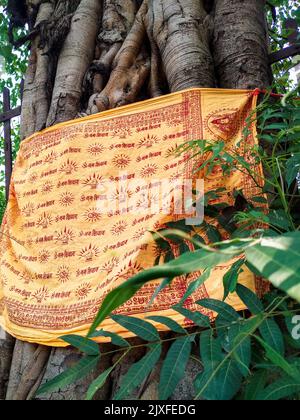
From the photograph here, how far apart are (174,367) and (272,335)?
7.6 inches

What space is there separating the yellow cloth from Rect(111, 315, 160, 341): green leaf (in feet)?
1.68

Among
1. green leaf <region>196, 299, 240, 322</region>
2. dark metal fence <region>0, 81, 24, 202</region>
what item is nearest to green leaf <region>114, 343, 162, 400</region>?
green leaf <region>196, 299, 240, 322</region>

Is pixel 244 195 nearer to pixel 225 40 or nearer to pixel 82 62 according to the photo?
pixel 225 40

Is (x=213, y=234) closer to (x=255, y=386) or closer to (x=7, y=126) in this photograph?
(x=255, y=386)

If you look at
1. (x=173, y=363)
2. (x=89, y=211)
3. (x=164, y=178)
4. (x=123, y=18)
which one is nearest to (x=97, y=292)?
(x=89, y=211)

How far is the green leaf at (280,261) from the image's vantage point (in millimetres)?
397

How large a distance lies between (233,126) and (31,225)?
91 cm

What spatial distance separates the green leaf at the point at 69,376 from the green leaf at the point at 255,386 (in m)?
0.31

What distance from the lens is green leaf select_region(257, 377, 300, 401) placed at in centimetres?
77

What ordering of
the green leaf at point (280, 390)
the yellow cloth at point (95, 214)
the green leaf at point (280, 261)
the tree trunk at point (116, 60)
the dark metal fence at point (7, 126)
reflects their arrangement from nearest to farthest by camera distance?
the green leaf at point (280, 261) → the green leaf at point (280, 390) → the yellow cloth at point (95, 214) → the tree trunk at point (116, 60) → the dark metal fence at point (7, 126)

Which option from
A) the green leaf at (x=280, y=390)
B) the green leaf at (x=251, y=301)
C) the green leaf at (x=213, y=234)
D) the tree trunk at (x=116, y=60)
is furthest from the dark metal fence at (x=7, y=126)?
the green leaf at (x=280, y=390)

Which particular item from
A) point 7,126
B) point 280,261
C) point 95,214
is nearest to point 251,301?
point 280,261

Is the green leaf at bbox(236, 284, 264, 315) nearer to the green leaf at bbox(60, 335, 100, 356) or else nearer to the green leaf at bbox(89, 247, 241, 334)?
the green leaf at bbox(60, 335, 100, 356)

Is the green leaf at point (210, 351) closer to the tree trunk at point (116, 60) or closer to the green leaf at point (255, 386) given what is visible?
the green leaf at point (255, 386)
